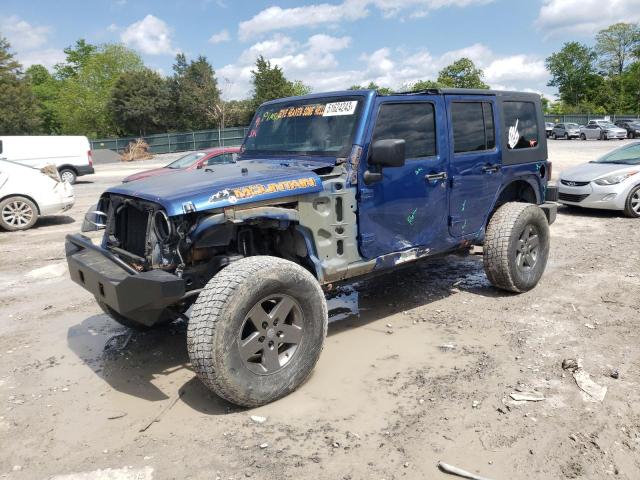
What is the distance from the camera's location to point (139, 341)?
15.3 feet

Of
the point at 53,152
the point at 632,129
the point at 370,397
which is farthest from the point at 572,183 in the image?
the point at 632,129

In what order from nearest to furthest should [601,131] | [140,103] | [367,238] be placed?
1. [367,238]
2. [601,131]
3. [140,103]

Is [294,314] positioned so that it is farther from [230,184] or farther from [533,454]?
[533,454]

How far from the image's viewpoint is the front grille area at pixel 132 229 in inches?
148

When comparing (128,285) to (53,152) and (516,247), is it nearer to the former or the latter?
(516,247)

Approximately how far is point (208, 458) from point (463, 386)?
179 cm

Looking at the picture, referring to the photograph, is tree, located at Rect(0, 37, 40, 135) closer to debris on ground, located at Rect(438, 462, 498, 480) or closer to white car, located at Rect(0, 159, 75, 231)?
white car, located at Rect(0, 159, 75, 231)

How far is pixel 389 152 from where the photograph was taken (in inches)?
153

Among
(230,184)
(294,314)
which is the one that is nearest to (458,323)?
(294,314)

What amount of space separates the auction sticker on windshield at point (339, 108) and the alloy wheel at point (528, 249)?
7.71 ft

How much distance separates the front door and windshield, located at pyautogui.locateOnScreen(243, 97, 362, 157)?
0.22 metres

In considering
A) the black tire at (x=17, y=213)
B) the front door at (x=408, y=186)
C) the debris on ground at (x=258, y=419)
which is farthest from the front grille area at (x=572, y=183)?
the black tire at (x=17, y=213)

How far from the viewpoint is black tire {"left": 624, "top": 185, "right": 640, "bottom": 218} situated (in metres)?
9.55

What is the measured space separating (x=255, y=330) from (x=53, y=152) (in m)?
18.4
